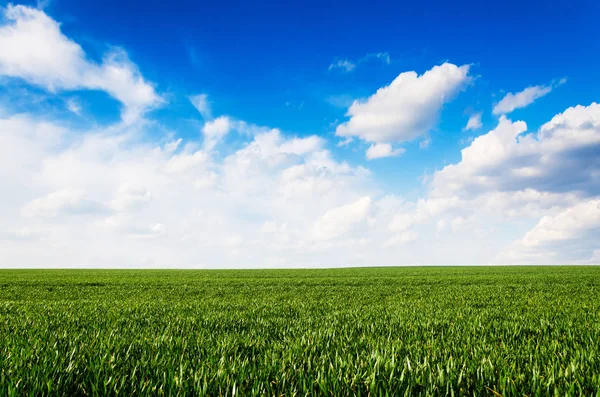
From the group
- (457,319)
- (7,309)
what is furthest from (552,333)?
(7,309)

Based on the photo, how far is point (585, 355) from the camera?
4801 millimetres

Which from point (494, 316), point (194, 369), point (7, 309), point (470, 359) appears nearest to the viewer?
point (194, 369)

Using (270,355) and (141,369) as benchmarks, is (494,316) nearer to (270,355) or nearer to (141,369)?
(270,355)

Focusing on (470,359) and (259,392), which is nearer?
(259,392)

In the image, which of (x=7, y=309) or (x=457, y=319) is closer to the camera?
(x=457, y=319)

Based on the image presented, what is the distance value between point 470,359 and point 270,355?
2.70 m

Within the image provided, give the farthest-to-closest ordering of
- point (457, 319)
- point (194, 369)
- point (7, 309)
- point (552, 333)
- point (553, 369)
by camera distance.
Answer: point (7, 309), point (457, 319), point (552, 333), point (194, 369), point (553, 369)

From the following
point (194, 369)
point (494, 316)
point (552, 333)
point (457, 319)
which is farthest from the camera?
point (494, 316)

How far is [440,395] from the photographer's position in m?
3.34

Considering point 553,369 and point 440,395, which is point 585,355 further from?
point 440,395

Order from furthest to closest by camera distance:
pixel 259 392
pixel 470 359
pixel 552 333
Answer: pixel 552 333, pixel 470 359, pixel 259 392

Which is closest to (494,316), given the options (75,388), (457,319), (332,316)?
(457,319)

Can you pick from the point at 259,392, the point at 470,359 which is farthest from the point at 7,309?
the point at 470,359

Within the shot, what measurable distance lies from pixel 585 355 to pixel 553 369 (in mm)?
1391
